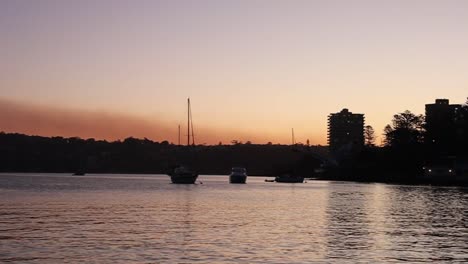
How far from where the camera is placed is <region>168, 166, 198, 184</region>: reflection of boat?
551ft

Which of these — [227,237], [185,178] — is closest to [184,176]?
[185,178]

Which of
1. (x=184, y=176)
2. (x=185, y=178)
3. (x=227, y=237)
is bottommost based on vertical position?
(x=227, y=237)

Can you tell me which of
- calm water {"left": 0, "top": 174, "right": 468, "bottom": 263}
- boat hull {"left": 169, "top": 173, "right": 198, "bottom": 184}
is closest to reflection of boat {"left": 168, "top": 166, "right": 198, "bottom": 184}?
boat hull {"left": 169, "top": 173, "right": 198, "bottom": 184}

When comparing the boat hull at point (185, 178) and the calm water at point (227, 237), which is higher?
the boat hull at point (185, 178)

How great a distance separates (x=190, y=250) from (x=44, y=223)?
1982 cm

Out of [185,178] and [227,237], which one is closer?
[227,237]

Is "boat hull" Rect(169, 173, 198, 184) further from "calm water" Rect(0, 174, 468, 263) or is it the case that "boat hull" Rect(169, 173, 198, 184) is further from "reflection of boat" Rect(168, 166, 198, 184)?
"calm water" Rect(0, 174, 468, 263)

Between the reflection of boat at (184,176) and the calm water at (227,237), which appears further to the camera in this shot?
the reflection of boat at (184,176)

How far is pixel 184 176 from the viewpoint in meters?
170

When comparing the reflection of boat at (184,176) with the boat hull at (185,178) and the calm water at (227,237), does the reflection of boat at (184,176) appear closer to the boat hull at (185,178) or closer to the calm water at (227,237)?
the boat hull at (185,178)

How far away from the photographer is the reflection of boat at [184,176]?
551 ft

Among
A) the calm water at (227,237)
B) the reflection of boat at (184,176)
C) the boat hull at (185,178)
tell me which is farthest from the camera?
the reflection of boat at (184,176)

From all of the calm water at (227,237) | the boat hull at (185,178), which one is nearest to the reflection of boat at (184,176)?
the boat hull at (185,178)

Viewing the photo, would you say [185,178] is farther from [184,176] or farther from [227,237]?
[227,237]
